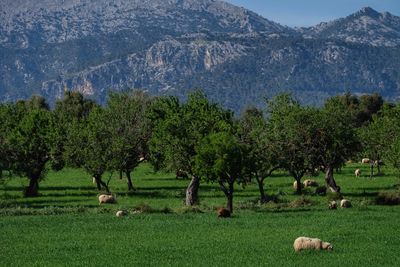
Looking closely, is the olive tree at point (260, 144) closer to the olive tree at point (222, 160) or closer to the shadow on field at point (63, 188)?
the olive tree at point (222, 160)

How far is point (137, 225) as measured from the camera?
47.2m

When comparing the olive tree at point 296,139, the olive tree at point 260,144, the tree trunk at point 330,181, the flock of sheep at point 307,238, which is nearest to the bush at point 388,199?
the flock of sheep at point 307,238

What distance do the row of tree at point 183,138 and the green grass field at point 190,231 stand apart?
3.42 meters

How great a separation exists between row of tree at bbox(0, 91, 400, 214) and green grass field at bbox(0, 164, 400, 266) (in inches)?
134

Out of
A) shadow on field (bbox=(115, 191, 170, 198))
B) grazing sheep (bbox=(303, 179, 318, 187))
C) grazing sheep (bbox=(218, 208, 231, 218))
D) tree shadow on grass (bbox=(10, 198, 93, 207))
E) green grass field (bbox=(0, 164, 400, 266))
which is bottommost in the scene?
green grass field (bbox=(0, 164, 400, 266))

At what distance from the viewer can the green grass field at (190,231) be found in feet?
109

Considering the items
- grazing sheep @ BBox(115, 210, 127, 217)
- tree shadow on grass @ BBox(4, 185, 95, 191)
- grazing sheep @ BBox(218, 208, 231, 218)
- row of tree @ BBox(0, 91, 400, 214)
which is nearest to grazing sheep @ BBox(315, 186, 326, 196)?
row of tree @ BBox(0, 91, 400, 214)

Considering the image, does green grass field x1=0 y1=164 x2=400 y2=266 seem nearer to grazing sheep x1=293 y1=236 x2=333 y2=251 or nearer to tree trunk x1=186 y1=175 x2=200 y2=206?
grazing sheep x1=293 y1=236 x2=333 y2=251

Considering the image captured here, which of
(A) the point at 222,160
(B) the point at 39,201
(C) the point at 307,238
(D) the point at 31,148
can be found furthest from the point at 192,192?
(C) the point at 307,238

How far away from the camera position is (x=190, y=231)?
144ft

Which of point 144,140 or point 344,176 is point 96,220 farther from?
point 344,176

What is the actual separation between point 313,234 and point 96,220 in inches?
699

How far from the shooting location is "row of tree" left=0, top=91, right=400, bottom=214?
64.1 metres

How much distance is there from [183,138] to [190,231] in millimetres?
20488
